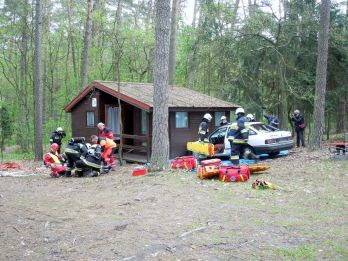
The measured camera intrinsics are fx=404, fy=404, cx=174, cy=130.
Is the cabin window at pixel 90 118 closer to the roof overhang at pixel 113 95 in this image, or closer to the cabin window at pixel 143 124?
the roof overhang at pixel 113 95

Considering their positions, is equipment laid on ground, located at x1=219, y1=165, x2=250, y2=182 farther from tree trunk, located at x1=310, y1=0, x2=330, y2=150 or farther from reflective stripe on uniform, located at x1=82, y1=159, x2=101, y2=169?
tree trunk, located at x1=310, y1=0, x2=330, y2=150

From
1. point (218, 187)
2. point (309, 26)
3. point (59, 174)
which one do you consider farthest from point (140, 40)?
point (218, 187)

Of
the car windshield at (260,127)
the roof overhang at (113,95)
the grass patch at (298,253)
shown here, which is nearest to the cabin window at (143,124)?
the roof overhang at (113,95)

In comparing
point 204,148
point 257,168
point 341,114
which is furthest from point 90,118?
point 341,114

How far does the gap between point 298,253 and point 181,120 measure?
13.9 meters

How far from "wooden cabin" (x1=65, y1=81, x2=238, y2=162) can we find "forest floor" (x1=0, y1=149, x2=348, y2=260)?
21.8 feet

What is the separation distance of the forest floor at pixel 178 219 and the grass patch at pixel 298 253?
0.01m

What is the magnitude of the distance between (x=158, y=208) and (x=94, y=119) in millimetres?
12990

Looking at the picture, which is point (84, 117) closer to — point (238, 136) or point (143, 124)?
point (143, 124)

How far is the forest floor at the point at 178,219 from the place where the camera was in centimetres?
525

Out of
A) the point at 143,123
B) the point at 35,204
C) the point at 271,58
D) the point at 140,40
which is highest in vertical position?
the point at 140,40

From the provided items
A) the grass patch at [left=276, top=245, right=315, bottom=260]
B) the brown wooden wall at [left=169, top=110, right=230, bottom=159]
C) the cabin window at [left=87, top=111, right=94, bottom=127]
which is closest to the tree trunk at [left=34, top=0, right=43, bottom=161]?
the cabin window at [left=87, top=111, right=94, bottom=127]

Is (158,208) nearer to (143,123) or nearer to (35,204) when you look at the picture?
(35,204)

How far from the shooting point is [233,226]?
6352mm
